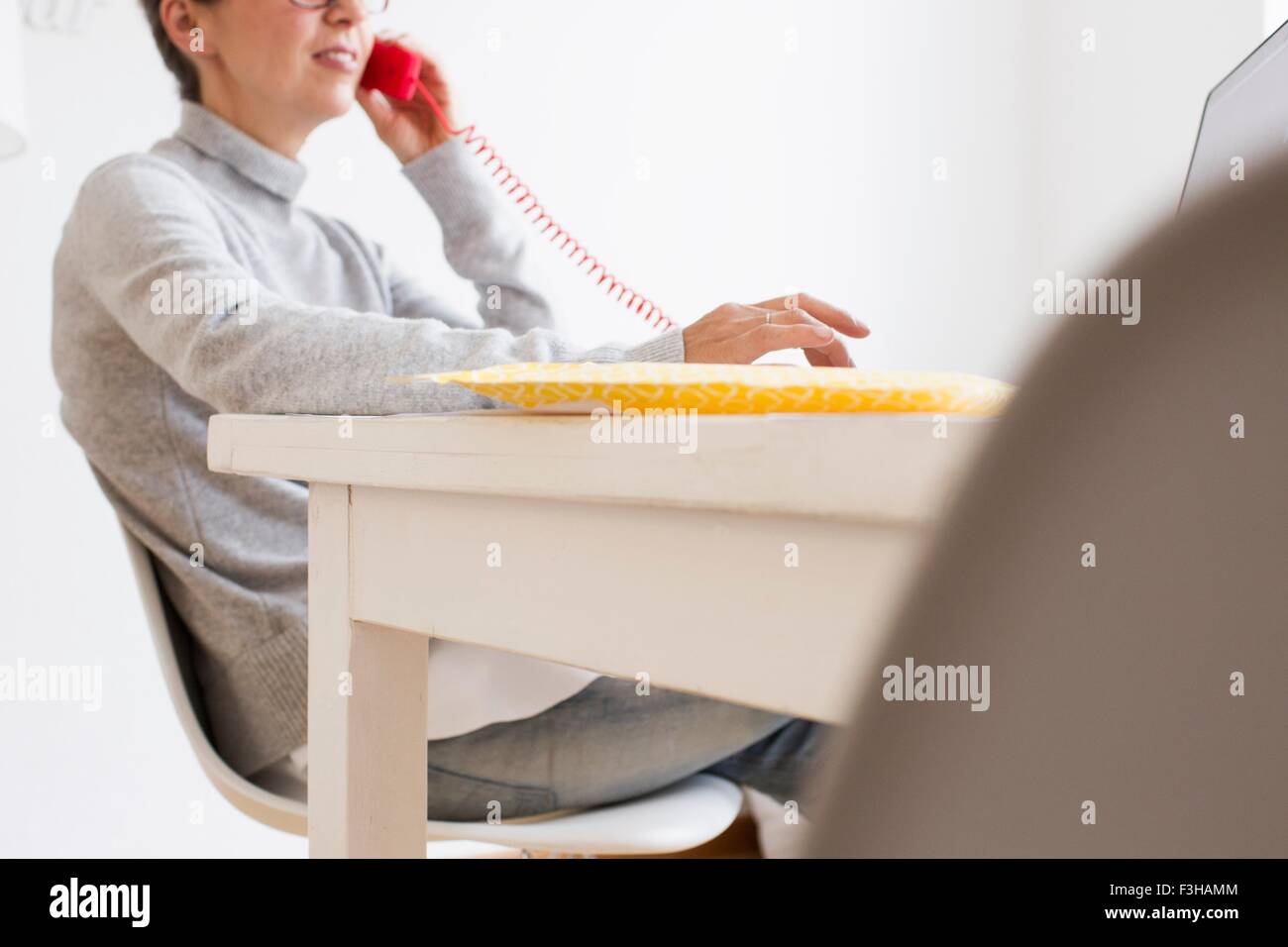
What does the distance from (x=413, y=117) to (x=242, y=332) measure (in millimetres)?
811

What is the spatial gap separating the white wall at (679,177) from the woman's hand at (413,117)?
27.6 inches

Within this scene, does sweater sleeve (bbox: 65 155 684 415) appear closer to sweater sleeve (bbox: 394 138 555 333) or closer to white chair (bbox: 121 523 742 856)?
white chair (bbox: 121 523 742 856)

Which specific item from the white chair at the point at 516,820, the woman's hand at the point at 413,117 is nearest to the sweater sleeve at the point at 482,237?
the woman's hand at the point at 413,117

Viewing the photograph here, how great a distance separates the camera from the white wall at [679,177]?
183cm

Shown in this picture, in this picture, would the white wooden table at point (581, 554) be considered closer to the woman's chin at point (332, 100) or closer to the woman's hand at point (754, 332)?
the woman's hand at point (754, 332)

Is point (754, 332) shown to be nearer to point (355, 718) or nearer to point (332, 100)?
point (355, 718)

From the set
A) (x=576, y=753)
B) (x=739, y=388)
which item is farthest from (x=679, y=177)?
(x=739, y=388)

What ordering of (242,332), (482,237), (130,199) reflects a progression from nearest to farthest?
(242,332) < (130,199) < (482,237)

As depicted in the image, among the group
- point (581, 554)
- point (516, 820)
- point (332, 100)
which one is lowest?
point (516, 820)

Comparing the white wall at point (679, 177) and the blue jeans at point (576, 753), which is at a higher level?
the white wall at point (679, 177)

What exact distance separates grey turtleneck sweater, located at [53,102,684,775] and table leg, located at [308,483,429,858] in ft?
0.30

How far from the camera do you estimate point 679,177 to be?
2672 millimetres
